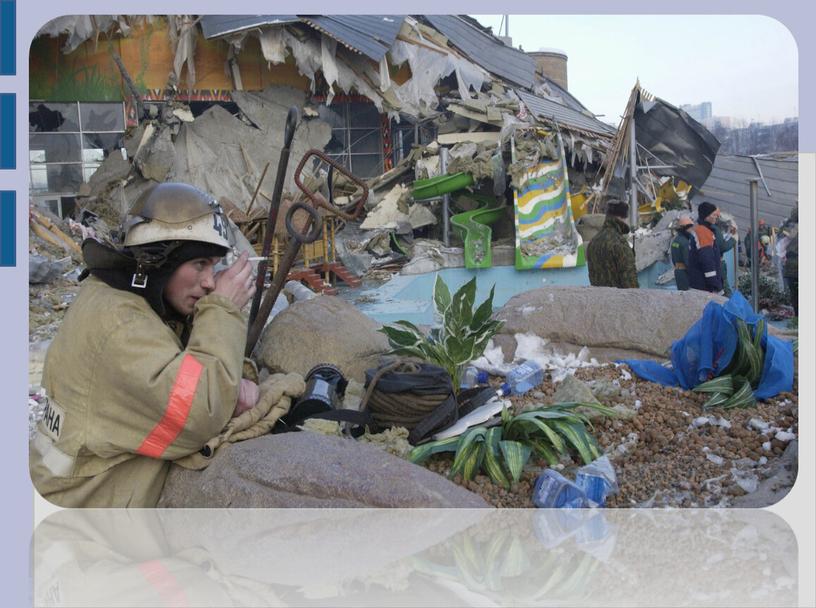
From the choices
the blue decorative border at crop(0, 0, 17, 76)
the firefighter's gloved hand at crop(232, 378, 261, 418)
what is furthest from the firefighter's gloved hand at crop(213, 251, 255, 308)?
the blue decorative border at crop(0, 0, 17, 76)

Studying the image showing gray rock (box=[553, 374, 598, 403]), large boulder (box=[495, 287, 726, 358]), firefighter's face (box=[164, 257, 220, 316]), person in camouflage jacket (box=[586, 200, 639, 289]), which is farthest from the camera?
person in camouflage jacket (box=[586, 200, 639, 289])

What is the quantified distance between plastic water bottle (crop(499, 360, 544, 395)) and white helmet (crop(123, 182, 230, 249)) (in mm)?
2086

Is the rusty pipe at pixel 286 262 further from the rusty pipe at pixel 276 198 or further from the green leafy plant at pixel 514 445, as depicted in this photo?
the green leafy plant at pixel 514 445

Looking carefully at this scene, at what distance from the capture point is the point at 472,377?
202 inches

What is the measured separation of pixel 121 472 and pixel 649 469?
7.76 feet

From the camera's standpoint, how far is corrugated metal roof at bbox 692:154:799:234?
5113 millimetres

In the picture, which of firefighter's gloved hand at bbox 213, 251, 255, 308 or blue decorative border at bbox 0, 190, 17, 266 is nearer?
firefighter's gloved hand at bbox 213, 251, 255, 308

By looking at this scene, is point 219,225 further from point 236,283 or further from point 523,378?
point 523,378

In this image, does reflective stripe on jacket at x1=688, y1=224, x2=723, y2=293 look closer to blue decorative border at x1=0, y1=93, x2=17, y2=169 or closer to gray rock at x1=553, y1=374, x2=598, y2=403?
gray rock at x1=553, y1=374, x2=598, y2=403

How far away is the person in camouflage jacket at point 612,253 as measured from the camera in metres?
5.89

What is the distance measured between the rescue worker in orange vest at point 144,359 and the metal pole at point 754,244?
3138 mm

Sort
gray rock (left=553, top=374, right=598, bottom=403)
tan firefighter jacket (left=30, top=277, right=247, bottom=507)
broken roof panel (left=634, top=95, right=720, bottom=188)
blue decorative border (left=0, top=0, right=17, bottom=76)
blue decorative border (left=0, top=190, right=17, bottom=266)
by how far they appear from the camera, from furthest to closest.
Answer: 1. broken roof panel (left=634, top=95, right=720, bottom=188)
2. gray rock (left=553, top=374, right=598, bottom=403)
3. blue decorative border (left=0, top=0, right=17, bottom=76)
4. blue decorative border (left=0, top=190, right=17, bottom=266)
5. tan firefighter jacket (left=30, top=277, right=247, bottom=507)

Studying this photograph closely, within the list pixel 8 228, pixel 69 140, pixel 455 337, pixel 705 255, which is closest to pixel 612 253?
pixel 705 255

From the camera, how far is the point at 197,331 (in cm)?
348
